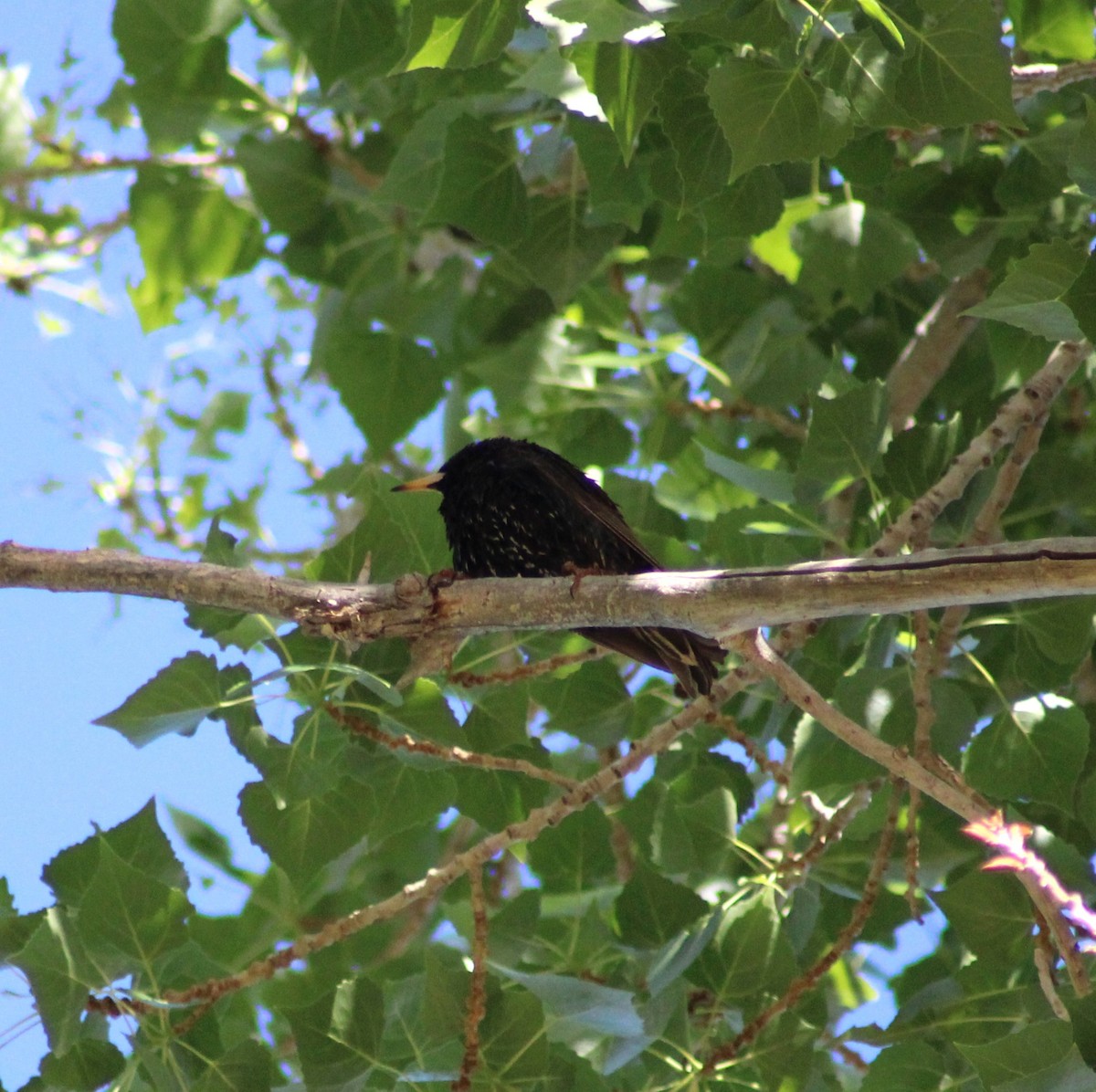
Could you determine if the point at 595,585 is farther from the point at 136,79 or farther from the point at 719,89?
the point at 136,79

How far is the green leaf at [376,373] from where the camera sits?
14.2 ft

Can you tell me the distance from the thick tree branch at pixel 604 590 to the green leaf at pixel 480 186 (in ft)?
4.19

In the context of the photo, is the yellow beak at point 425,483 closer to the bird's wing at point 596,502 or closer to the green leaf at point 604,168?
the bird's wing at point 596,502

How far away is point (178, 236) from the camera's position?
435 centimetres

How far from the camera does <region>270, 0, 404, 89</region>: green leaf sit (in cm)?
357

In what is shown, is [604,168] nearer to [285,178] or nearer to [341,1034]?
[285,178]

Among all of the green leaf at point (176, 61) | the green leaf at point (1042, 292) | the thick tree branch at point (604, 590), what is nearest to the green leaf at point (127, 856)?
the thick tree branch at point (604, 590)

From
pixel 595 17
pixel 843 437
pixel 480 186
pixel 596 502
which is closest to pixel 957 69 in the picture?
pixel 595 17

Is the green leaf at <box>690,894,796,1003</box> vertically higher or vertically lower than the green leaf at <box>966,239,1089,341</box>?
lower

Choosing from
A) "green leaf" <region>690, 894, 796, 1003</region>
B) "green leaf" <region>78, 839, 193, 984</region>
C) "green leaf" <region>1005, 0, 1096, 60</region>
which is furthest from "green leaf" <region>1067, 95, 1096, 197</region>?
"green leaf" <region>78, 839, 193, 984</region>

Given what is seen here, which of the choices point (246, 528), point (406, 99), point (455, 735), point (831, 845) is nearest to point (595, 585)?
point (455, 735)

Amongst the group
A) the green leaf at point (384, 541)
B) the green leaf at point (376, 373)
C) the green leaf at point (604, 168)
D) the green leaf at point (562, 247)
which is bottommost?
the green leaf at point (376, 373)

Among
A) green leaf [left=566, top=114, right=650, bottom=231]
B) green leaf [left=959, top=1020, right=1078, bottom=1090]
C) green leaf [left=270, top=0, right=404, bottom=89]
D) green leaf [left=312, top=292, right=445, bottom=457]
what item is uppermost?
green leaf [left=270, top=0, right=404, bottom=89]

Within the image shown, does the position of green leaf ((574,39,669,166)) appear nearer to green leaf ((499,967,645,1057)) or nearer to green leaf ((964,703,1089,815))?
green leaf ((964,703,1089,815))
